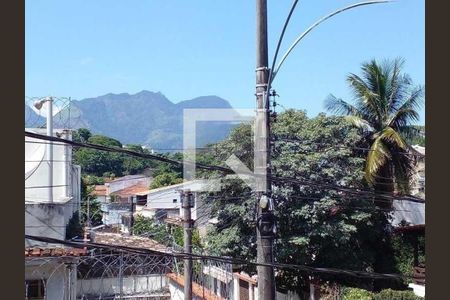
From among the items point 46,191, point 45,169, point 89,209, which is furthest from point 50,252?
point 89,209

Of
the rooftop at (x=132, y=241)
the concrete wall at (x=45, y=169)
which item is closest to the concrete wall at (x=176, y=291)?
the rooftop at (x=132, y=241)

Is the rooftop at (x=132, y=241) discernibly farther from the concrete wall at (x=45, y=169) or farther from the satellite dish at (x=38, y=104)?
the satellite dish at (x=38, y=104)

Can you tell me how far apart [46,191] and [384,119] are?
951 centimetres

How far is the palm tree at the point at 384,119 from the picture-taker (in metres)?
13.6

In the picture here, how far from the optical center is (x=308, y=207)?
1198cm

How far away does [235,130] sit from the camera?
12.4m

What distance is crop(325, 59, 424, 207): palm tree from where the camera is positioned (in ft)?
44.8

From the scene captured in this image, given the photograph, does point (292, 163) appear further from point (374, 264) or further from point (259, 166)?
point (259, 166)

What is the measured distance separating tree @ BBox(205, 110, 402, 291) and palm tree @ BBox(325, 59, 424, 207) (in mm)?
659

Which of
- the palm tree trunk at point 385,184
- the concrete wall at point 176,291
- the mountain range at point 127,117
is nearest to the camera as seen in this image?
the mountain range at point 127,117

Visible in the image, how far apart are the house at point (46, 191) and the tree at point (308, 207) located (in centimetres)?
385

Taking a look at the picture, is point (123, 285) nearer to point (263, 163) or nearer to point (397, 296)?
point (397, 296)

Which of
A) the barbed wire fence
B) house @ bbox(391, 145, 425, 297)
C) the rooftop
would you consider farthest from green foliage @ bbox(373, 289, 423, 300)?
the rooftop

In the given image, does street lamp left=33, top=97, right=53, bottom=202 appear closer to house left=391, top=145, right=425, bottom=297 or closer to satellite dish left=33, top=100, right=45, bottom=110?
satellite dish left=33, top=100, right=45, bottom=110
